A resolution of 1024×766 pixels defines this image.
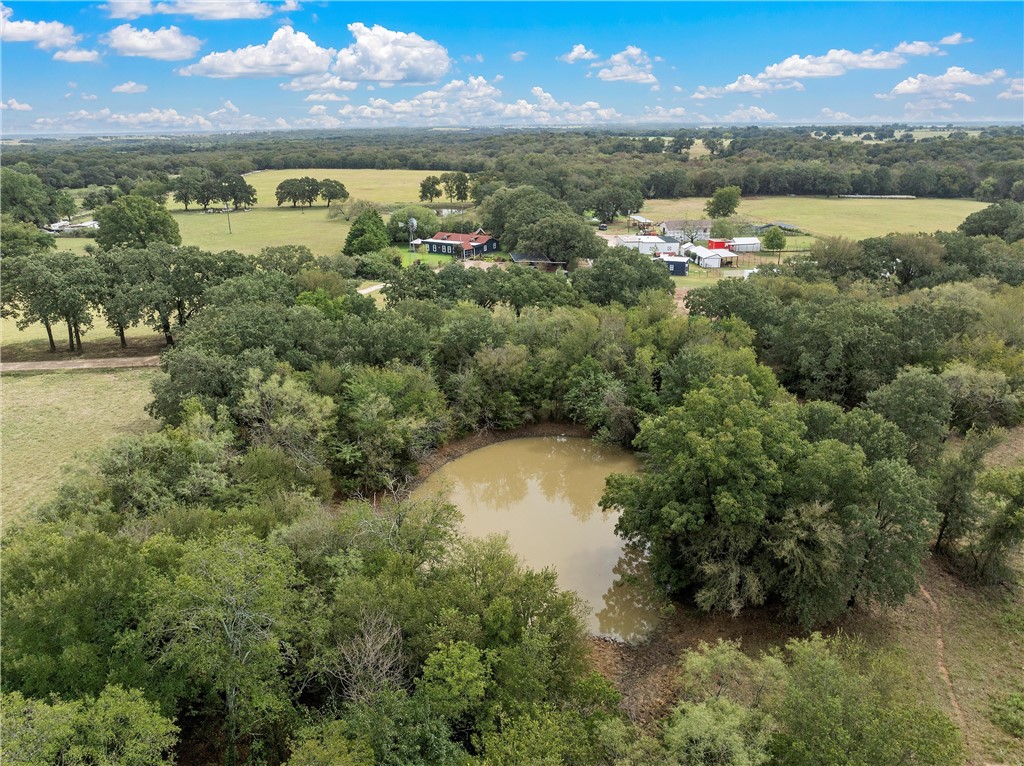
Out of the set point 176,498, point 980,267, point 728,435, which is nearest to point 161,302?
point 176,498

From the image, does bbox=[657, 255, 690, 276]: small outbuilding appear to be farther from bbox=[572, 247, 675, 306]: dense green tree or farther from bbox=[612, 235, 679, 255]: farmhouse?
bbox=[572, 247, 675, 306]: dense green tree

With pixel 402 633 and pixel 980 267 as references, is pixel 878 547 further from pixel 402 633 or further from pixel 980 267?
pixel 980 267

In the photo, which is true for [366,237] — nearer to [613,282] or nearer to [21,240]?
[21,240]

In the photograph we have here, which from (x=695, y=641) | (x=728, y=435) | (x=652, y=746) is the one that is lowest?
(x=695, y=641)

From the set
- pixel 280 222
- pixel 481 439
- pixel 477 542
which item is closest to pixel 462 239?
pixel 280 222

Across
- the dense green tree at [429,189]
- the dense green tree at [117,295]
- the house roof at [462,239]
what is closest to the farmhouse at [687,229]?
the house roof at [462,239]

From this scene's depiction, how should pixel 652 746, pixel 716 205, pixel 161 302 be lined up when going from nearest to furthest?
pixel 652 746 → pixel 161 302 → pixel 716 205

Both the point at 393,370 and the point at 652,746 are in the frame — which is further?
the point at 393,370

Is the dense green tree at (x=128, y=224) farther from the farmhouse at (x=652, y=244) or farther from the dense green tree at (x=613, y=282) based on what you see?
the farmhouse at (x=652, y=244)

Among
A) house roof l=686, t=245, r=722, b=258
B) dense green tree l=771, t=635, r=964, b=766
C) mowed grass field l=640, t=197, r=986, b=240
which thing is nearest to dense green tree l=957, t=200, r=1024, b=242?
mowed grass field l=640, t=197, r=986, b=240
